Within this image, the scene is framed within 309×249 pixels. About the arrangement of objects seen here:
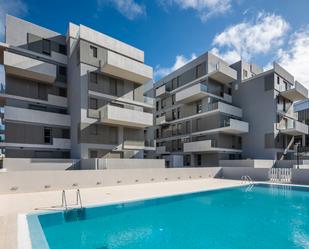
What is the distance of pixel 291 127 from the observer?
2966 cm

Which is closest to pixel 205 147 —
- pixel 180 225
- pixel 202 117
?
pixel 202 117

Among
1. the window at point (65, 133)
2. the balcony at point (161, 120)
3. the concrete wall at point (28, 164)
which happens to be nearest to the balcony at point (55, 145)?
the window at point (65, 133)

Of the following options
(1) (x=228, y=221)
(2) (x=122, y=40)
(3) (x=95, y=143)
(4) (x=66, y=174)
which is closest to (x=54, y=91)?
(3) (x=95, y=143)

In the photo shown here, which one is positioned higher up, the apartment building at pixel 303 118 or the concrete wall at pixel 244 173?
the apartment building at pixel 303 118

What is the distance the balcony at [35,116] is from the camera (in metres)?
19.8

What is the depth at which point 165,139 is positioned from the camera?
37.8m

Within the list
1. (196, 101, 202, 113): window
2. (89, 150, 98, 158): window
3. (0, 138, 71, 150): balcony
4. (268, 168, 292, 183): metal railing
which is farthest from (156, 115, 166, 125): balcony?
(268, 168, 292, 183): metal railing

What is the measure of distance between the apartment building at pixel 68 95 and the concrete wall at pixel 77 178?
493 cm

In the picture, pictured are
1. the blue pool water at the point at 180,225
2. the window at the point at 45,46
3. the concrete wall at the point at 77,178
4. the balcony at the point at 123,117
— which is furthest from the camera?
the window at the point at 45,46

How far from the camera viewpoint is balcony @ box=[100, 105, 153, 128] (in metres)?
20.5

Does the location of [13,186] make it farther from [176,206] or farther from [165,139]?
[165,139]

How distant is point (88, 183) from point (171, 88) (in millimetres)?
25849

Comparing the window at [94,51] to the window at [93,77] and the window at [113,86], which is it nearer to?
the window at [93,77]

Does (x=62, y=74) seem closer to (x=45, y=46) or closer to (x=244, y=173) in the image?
(x=45, y=46)
